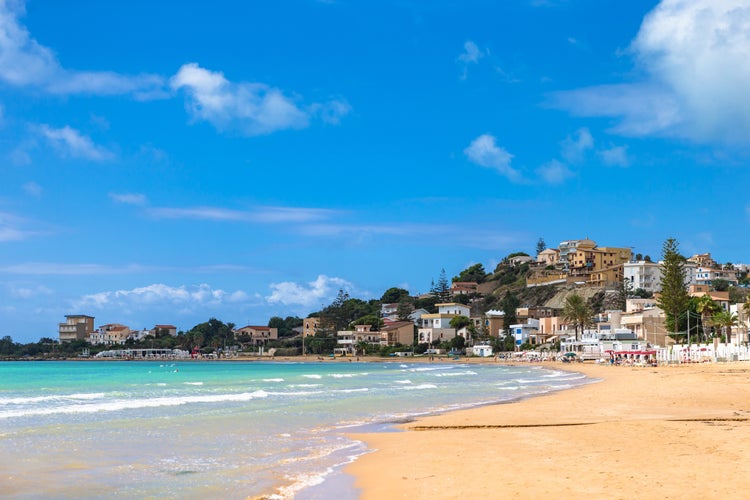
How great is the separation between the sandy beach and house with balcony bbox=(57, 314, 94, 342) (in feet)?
590

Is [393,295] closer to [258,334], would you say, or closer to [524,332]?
[258,334]

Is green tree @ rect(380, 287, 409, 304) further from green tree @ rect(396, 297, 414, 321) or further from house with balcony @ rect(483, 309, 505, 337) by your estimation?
house with balcony @ rect(483, 309, 505, 337)

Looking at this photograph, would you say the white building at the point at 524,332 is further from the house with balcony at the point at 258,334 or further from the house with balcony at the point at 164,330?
the house with balcony at the point at 164,330

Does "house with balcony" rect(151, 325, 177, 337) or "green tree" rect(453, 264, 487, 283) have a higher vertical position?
"green tree" rect(453, 264, 487, 283)

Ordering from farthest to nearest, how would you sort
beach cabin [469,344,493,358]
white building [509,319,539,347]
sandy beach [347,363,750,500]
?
white building [509,319,539,347], beach cabin [469,344,493,358], sandy beach [347,363,750,500]

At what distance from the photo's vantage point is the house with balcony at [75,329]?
182250 mm

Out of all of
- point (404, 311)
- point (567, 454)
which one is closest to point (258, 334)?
point (404, 311)

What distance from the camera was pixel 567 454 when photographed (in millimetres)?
12359

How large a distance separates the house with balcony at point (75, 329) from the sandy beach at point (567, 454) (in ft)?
590

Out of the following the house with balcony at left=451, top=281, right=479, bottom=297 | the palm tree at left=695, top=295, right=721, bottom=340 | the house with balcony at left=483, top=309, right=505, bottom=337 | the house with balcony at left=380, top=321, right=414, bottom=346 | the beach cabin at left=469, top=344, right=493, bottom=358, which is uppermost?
the house with balcony at left=451, top=281, right=479, bottom=297

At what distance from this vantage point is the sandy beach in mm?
9414

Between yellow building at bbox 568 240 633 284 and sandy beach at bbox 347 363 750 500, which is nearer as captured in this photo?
sandy beach at bbox 347 363 750 500

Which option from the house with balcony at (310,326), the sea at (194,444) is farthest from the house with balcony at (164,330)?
the sea at (194,444)

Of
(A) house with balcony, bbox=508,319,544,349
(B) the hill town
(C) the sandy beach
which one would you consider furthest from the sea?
(A) house with balcony, bbox=508,319,544,349
